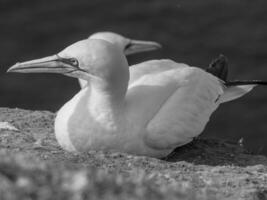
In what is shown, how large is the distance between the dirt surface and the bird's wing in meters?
0.25

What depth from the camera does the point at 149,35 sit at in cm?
1689

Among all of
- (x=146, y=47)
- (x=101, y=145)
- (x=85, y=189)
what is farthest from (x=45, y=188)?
(x=146, y=47)

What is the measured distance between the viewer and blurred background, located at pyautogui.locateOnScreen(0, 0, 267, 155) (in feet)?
52.1

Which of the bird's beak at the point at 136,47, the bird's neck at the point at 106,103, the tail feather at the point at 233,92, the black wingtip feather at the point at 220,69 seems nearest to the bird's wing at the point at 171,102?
the bird's neck at the point at 106,103

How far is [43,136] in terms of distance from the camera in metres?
8.98

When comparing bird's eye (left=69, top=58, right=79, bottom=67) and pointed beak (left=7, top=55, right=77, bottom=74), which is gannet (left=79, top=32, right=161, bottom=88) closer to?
pointed beak (left=7, top=55, right=77, bottom=74)

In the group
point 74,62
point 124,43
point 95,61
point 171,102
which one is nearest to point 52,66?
point 74,62

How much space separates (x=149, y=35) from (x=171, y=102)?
27.1 ft

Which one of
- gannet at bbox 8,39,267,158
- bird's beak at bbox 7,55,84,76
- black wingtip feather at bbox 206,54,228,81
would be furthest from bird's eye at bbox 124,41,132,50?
bird's beak at bbox 7,55,84,76

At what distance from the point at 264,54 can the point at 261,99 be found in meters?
1.05

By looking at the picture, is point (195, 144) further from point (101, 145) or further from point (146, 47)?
point (146, 47)

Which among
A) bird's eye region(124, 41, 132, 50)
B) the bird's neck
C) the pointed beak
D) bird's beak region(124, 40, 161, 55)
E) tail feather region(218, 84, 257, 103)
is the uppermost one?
the pointed beak

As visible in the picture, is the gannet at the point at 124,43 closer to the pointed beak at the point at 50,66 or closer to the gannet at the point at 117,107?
the gannet at the point at 117,107

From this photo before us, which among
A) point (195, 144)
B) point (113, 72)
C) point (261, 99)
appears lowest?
point (261, 99)
